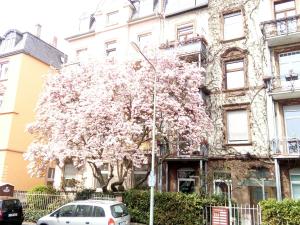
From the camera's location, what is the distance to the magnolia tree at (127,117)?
55.6 ft

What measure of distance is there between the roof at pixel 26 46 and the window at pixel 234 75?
60.8 ft

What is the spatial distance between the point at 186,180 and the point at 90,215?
867 cm

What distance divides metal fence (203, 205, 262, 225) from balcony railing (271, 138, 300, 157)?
12.7 feet

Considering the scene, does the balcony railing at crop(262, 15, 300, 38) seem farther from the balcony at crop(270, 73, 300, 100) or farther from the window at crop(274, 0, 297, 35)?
the balcony at crop(270, 73, 300, 100)

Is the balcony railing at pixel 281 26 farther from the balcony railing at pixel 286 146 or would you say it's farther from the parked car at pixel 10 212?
the parked car at pixel 10 212

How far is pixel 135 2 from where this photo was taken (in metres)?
27.2

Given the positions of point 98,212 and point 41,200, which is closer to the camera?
point 98,212

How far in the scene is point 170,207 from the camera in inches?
620

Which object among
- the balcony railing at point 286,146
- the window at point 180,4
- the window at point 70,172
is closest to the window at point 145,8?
the window at point 180,4

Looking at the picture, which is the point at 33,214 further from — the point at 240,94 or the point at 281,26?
the point at 281,26

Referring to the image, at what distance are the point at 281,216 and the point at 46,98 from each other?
52.0 ft

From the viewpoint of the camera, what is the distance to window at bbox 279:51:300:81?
18.3m

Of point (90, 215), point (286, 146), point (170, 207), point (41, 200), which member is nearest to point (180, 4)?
point (286, 146)

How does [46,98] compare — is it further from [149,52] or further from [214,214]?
[214,214]
